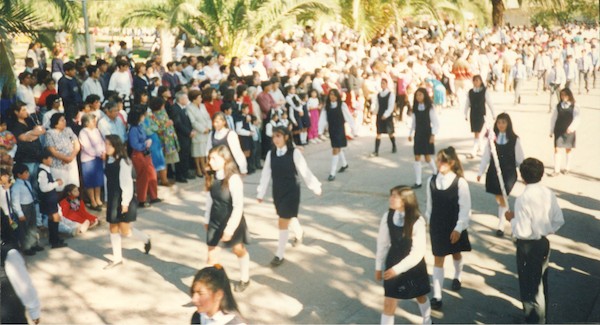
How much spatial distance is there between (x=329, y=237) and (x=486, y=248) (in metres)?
2.07

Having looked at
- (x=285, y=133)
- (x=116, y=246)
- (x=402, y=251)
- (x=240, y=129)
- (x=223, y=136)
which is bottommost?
(x=116, y=246)

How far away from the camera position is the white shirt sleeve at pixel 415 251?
527 cm

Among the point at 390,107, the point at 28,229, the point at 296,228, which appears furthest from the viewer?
the point at 390,107

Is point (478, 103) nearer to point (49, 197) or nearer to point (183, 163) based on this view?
point (183, 163)

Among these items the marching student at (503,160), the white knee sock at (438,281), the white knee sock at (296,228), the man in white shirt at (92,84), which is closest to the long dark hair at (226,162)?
the white knee sock at (296,228)

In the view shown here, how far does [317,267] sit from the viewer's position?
756cm

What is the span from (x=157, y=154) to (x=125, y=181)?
3.33m

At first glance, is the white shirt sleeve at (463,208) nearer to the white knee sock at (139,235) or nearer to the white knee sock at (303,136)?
the white knee sock at (139,235)

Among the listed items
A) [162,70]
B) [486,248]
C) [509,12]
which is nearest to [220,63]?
[162,70]

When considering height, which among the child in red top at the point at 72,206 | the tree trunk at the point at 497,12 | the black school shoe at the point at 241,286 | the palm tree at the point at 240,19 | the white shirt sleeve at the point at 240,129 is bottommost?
the black school shoe at the point at 241,286

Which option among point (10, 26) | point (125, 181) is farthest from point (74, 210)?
point (10, 26)

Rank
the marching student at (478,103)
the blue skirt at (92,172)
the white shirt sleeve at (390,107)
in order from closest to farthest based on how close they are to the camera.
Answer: the blue skirt at (92,172), the marching student at (478,103), the white shirt sleeve at (390,107)

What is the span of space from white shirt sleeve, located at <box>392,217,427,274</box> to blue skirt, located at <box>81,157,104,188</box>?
241 inches

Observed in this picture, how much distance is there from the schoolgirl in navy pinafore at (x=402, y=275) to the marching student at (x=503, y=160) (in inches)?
137
